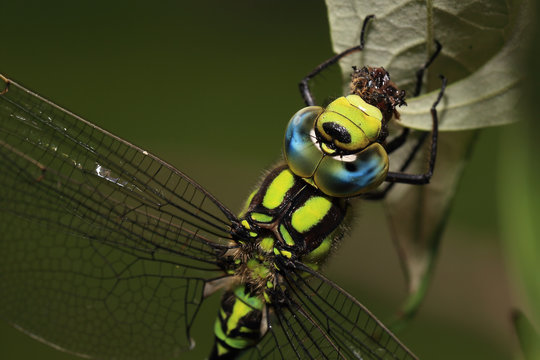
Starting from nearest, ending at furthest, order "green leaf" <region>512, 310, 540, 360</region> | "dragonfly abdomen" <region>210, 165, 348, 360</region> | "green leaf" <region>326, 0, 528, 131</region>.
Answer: "green leaf" <region>512, 310, 540, 360</region> → "green leaf" <region>326, 0, 528, 131</region> → "dragonfly abdomen" <region>210, 165, 348, 360</region>

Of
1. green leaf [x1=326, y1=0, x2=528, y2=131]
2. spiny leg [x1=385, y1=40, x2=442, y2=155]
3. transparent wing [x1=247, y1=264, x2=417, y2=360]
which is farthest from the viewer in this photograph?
transparent wing [x1=247, y1=264, x2=417, y2=360]

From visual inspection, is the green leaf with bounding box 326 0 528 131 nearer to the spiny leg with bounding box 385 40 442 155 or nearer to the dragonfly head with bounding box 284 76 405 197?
the spiny leg with bounding box 385 40 442 155

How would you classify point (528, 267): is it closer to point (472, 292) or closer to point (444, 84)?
point (444, 84)

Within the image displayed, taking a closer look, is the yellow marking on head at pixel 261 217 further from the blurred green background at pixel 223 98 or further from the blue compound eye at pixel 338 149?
the blurred green background at pixel 223 98

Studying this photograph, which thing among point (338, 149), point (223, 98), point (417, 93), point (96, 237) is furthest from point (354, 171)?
point (223, 98)

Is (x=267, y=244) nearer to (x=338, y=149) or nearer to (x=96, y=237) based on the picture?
(x=338, y=149)

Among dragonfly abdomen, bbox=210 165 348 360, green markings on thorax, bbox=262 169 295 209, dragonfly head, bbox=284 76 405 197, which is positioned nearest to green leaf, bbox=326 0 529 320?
dragonfly head, bbox=284 76 405 197
